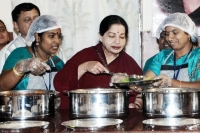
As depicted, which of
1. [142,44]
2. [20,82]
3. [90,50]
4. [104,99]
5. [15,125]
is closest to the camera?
[15,125]

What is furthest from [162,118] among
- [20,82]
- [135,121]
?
[20,82]

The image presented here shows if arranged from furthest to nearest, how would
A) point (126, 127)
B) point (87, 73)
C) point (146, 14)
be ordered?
1. point (146, 14)
2. point (87, 73)
3. point (126, 127)

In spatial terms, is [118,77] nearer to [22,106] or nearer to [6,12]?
[22,106]

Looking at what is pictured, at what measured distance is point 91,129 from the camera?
187cm

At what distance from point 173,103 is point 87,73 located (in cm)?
133

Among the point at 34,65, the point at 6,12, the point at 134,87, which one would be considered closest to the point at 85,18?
the point at 6,12

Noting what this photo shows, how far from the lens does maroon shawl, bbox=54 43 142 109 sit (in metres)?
3.20

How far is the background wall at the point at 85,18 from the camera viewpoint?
14.0ft

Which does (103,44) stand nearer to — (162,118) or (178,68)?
(178,68)

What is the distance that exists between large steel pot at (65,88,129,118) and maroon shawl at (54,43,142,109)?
1.00m

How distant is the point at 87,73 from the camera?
3.36 meters

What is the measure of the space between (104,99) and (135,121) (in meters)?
0.19

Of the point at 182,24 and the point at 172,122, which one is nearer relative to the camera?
the point at 172,122

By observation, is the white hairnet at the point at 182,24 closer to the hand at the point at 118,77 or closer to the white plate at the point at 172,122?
the hand at the point at 118,77
